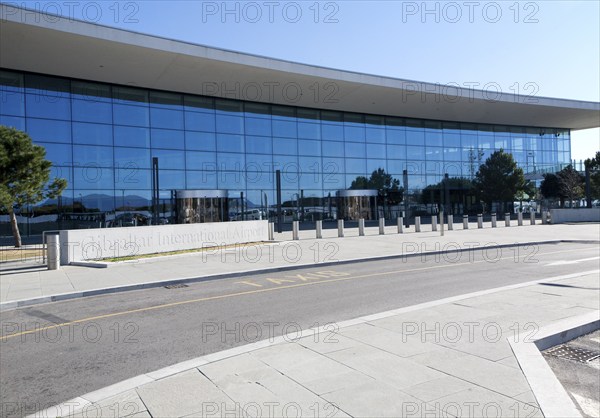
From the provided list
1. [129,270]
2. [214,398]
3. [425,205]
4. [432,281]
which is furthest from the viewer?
[425,205]

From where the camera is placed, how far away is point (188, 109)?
3353 centimetres

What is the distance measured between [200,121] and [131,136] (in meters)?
5.29

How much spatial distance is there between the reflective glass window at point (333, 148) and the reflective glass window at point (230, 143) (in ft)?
25.2

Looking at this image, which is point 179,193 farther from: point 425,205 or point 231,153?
point 425,205

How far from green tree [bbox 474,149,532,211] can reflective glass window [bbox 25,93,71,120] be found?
1513 inches

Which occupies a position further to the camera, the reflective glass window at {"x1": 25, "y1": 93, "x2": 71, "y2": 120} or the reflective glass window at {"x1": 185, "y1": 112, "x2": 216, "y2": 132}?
the reflective glass window at {"x1": 185, "y1": 112, "x2": 216, "y2": 132}

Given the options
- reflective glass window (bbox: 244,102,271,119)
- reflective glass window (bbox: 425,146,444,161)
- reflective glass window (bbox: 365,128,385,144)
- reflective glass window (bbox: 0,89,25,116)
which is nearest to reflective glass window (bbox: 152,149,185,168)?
reflective glass window (bbox: 244,102,271,119)

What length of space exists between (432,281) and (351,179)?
2980cm

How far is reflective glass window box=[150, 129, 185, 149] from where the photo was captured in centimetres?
3170

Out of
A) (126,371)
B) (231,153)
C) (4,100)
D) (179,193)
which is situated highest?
(4,100)

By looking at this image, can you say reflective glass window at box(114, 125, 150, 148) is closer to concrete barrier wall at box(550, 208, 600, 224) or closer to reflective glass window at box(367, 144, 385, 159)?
reflective glass window at box(367, 144, 385, 159)

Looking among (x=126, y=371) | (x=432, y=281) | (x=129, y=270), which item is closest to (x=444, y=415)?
(x=126, y=371)

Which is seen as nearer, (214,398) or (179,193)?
(214,398)

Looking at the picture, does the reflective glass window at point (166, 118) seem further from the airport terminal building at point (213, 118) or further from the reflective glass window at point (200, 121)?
the reflective glass window at point (200, 121)
